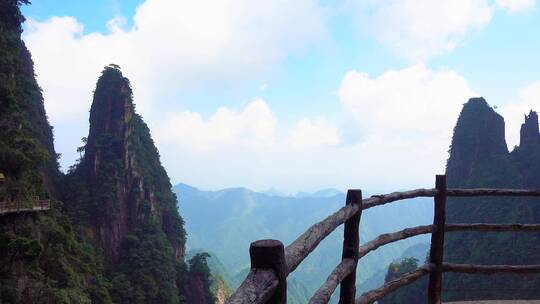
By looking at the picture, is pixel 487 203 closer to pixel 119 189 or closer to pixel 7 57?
pixel 119 189

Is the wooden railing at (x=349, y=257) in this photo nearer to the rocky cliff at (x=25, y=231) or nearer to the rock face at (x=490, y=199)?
the rocky cliff at (x=25, y=231)

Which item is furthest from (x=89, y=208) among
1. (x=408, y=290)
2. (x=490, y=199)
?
(x=490, y=199)

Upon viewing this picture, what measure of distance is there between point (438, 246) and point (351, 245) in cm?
146

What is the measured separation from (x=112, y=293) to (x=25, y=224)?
445 inches

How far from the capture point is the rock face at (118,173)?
30.7 m

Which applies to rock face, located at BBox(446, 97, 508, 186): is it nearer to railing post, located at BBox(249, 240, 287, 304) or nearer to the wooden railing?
the wooden railing

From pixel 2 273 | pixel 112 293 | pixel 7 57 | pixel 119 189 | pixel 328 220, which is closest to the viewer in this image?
pixel 328 220

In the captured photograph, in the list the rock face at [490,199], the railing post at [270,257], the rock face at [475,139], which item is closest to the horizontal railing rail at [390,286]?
the railing post at [270,257]

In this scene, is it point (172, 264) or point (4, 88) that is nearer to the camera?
point (4, 88)

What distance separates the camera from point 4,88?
53.0 feet

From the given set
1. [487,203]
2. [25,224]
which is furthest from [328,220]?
[487,203]

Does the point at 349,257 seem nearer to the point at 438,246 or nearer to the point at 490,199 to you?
the point at 438,246

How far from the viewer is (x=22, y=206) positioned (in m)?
15.3

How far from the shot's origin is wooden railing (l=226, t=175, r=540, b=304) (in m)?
1.20
